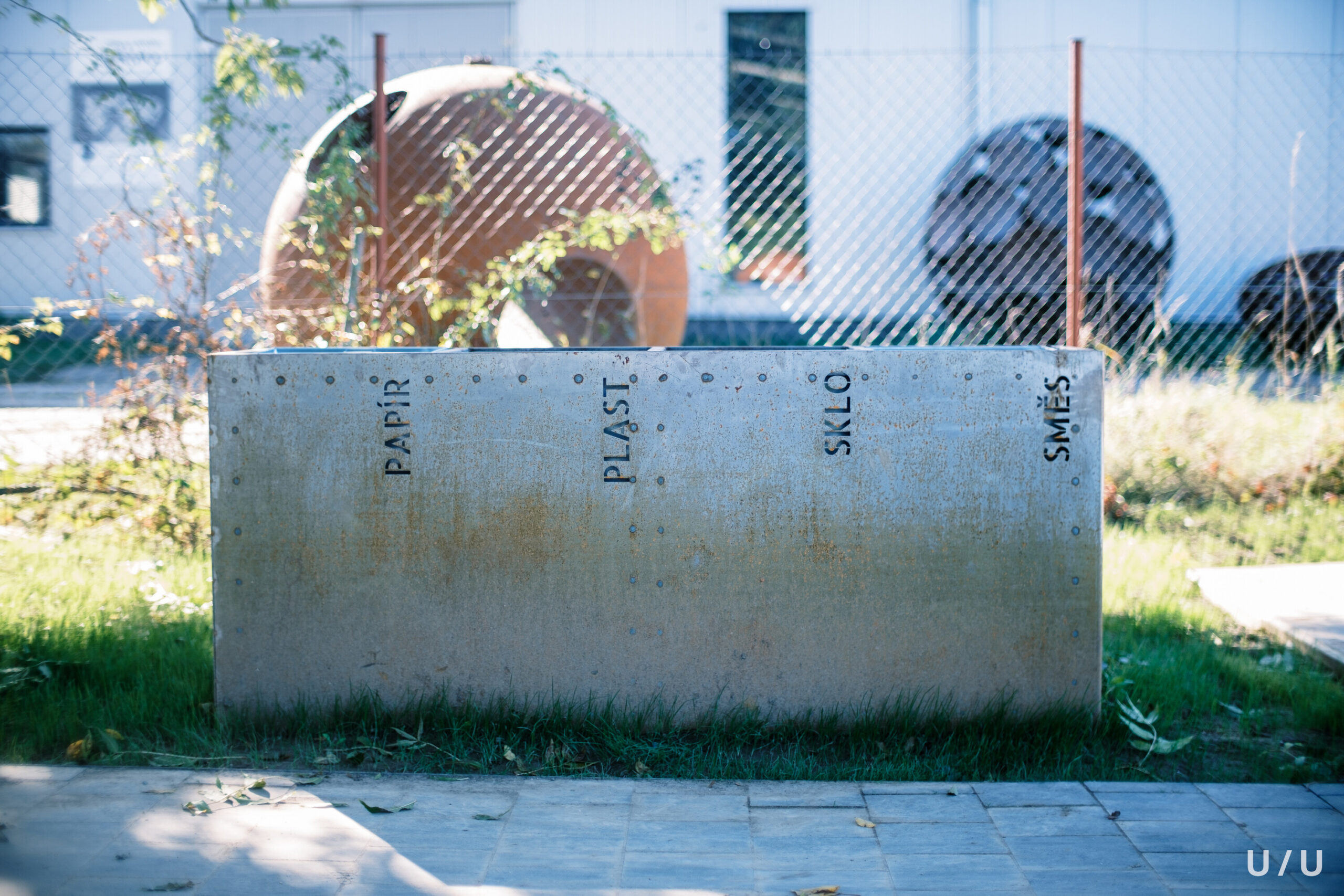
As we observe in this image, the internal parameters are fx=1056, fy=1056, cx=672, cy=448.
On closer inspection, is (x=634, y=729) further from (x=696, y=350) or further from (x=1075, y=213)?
(x=1075, y=213)

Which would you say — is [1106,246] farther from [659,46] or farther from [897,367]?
[897,367]

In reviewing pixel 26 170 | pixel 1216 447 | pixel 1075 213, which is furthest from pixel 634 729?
pixel 26 170

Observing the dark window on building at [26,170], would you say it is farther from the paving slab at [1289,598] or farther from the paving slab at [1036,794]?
the paving slab at [1036,794]

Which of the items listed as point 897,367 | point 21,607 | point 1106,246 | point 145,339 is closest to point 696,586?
point 897,367

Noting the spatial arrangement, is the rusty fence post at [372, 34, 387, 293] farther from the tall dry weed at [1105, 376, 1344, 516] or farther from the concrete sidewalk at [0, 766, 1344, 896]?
the tall dry weed at [1105, 376, 1344, 516]

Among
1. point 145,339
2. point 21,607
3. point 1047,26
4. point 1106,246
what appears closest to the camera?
point 21,607

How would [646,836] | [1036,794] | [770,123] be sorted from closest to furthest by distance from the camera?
[646,836]
[1036,794]
[770,123]

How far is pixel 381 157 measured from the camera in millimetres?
4887

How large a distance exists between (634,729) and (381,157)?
310 centimetres

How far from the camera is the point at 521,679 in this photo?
3.06 m

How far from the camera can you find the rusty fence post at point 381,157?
489 centimetres

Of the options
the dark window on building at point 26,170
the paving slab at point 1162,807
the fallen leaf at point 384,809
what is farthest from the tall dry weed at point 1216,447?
the dark window on building at point 26,170

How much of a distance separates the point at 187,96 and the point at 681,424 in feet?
33.5

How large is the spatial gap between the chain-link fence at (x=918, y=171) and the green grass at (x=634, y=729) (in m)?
6.36
